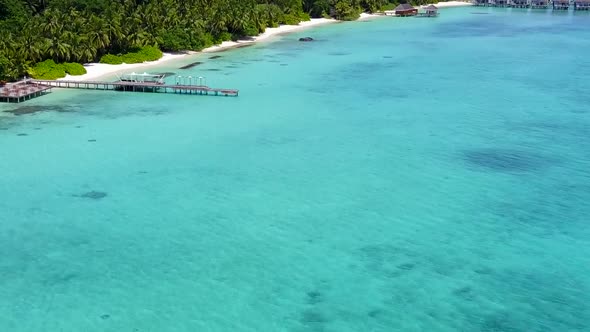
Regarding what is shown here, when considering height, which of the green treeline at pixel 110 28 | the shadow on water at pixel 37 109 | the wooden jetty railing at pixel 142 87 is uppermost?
the green treeline at pixel 110 28

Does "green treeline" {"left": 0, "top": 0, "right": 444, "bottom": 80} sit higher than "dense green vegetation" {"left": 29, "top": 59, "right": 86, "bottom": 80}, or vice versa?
"green treeline" {"left": 0, "top": 0, "right": 444, "bottom": 80}

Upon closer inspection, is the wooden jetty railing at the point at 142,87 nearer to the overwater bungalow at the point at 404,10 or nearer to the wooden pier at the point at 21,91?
the wooden pier at the point at 21,91

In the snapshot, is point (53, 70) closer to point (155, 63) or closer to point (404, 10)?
point (155, 63)

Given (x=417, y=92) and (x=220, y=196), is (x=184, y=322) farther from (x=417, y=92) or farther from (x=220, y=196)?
(x=417, y=92)

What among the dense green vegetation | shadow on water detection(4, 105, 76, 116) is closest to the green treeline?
the dense green vegetation

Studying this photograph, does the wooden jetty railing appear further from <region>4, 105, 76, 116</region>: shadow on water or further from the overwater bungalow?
the overwater bungalow

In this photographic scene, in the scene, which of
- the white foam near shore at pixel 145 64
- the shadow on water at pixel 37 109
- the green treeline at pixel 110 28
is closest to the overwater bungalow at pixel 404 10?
the white foam near shore at pixel 145 64
